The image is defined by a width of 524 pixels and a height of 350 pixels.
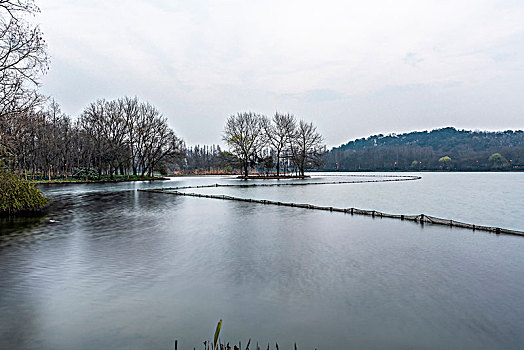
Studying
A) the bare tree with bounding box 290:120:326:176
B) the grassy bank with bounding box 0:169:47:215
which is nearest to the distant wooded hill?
the bare tree with bounding box 290:120:326:176

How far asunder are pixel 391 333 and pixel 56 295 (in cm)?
508

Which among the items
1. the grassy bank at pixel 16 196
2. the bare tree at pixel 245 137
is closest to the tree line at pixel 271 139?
the bare tree at pixel 245 137

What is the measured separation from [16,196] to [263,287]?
46.4 ft

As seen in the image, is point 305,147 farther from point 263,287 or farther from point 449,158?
point 449,158

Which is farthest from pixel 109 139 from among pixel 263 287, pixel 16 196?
pixel 263 287

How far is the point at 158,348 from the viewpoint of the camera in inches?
150

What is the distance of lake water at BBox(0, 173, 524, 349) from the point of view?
13.5 ft

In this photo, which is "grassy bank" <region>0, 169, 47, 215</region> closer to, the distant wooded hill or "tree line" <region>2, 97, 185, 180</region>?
"tree line" <region>2, 97, 185, 180</region>

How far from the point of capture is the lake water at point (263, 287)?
4125 mm

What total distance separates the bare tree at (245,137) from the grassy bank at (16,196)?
1642 inches

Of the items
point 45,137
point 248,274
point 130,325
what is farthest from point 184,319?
point 45,137

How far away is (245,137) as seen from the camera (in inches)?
2269

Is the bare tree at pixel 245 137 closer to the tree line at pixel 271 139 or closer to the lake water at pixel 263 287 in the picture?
the tree line at pixel 271 139

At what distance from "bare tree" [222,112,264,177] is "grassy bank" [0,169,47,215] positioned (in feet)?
137
